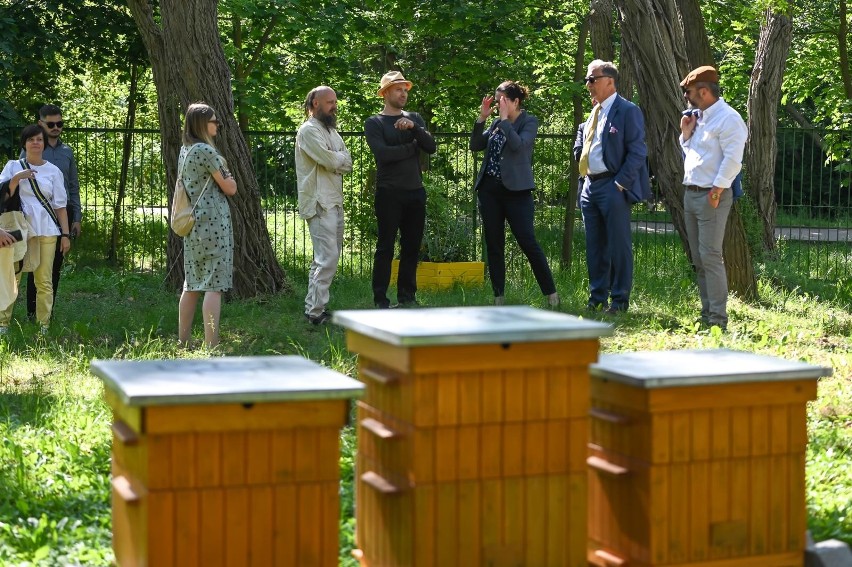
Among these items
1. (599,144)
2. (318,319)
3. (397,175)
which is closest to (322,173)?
(397,175)

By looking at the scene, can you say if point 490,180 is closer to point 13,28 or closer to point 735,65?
A: point 13,28

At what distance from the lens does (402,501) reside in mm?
4297

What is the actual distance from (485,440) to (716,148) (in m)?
6.66

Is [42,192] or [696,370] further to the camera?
[42,192]

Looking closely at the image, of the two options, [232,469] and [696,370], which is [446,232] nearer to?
[696,370]

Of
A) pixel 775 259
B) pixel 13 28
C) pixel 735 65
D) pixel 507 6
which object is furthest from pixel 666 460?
pixel 735 65

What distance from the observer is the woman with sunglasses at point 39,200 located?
35.5ft

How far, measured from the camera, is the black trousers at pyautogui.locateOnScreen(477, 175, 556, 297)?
1159 cm

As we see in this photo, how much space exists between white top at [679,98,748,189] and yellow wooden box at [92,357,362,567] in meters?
6.70

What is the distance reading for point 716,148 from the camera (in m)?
10.3

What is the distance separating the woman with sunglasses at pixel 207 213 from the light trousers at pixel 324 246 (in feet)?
4.12

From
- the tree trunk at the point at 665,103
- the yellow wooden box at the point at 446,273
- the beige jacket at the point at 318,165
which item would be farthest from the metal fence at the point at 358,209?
the beige jacket at the point at 318,165

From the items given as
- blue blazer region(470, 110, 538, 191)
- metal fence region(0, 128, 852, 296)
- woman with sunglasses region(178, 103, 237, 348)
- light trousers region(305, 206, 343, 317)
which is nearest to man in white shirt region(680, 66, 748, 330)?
blue blazer region(470, 110, 538, 191)

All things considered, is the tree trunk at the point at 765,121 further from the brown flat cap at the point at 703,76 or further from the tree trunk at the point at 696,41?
the brown flat cap at the point at 703,76
